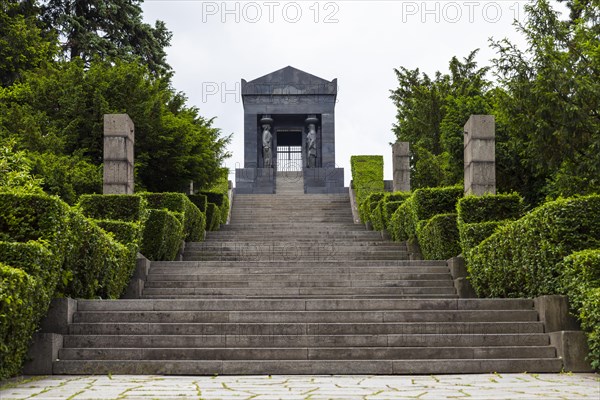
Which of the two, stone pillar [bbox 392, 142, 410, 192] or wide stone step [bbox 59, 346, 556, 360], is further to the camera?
stone pillar [bbox 392, 142, 410, 192]

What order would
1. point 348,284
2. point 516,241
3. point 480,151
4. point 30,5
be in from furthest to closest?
point 30,5 → point 480,151 → point 348,284 → point 516,241

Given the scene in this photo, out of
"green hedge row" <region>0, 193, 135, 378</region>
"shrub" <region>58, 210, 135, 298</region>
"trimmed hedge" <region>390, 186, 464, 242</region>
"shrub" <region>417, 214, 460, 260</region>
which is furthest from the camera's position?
"trimmed hedge" <region>390, 186, 464, 242</region>

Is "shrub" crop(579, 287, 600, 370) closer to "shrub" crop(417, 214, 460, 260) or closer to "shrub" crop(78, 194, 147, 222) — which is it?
"shrub" crop(417, 214, 460, 260)

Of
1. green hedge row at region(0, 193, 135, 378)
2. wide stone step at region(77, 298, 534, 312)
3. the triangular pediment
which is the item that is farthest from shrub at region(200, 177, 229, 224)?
wide stone step at region(77, 298, 534, 312)

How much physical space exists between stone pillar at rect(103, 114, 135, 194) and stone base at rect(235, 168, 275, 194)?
20.3m

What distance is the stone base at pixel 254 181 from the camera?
36844 millimetres

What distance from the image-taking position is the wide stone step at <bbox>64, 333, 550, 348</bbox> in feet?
32.9

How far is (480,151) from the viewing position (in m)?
16.3

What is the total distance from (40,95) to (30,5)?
479 inches

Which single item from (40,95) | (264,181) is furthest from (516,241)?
(264,181)

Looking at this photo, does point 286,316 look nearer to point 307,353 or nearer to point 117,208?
point 307,353

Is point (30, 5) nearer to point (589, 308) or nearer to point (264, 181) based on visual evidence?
point (264, 181)

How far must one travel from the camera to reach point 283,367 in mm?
9391

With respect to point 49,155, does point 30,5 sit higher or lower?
higher
